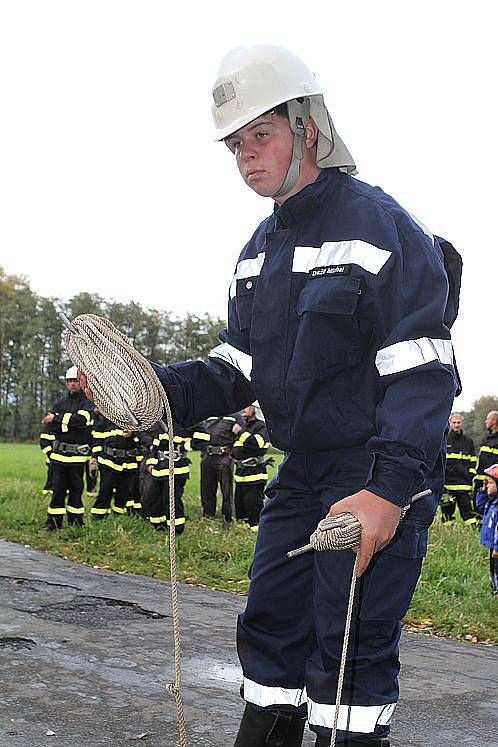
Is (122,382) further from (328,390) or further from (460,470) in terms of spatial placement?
(460,470)

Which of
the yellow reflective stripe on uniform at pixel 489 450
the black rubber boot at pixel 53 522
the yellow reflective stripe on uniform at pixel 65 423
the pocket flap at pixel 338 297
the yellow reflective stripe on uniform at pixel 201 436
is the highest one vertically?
the pocket flap at pixel 338 297

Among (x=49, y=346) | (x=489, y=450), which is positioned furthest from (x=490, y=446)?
(x=49, y=346)

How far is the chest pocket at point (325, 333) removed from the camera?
113 inches

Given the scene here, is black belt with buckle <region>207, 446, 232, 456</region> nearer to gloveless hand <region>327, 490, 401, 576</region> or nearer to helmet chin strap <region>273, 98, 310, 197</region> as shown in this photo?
helmet chin strap <region>273, 98, 310, 197</region>

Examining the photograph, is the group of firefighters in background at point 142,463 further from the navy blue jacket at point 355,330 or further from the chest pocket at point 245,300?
the navy blue jacket at point 355,330

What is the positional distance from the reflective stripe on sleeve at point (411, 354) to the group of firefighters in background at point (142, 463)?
7.43 meters

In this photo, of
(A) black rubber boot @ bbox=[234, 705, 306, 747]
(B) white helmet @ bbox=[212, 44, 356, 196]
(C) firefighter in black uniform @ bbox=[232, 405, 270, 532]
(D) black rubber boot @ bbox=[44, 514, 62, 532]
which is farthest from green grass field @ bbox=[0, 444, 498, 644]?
(B) white helmet @ bbox=[212, 44, 356, 196]

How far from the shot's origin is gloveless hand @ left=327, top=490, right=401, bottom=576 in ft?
8.65

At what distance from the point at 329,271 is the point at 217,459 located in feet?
37.8

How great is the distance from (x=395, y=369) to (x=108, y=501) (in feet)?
32.8

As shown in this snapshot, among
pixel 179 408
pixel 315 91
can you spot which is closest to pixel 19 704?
pixel 179 408

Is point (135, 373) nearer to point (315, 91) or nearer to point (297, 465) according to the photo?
point (297, 465)

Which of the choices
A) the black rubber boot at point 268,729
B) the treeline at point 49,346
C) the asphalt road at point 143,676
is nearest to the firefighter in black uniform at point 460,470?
the asphalt road at point 143,676

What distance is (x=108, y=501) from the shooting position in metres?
12.4
